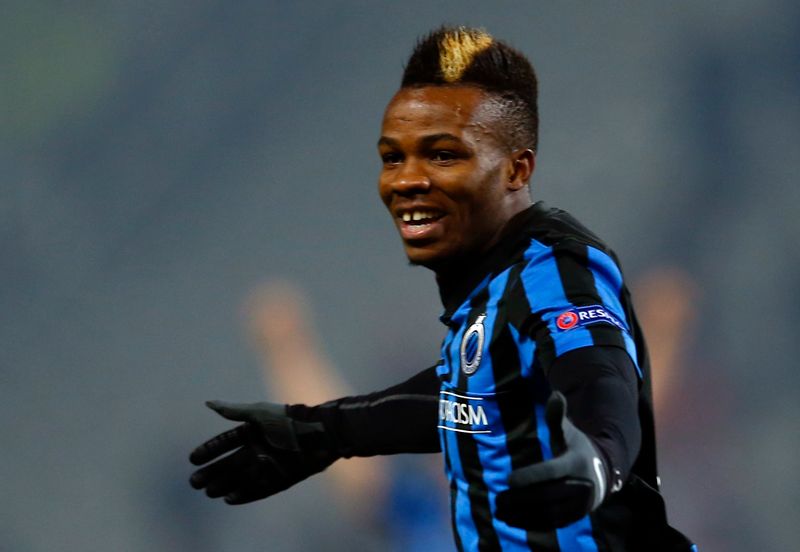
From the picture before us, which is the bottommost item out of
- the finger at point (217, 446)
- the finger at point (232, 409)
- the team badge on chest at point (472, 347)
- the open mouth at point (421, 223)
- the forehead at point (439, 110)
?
the finger at point (217, 446)

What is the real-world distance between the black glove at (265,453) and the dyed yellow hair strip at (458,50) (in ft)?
2.72

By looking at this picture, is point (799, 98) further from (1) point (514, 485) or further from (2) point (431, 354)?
(1) point (514, 485)

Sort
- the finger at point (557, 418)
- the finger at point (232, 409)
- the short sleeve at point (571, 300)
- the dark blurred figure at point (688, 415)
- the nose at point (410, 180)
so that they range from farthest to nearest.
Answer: the dark blurred figure at point (688, 415) → the finger at point (232, 409) → the nose at point (410, 180) → the short sleeve at point (571, 300) → the finger at point (557, 418)

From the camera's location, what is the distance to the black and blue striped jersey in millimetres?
1472

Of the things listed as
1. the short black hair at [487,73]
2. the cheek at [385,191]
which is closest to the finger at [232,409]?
the cheek at [385,191]

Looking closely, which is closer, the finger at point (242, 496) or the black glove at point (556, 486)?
the black glove at point (556, 486)

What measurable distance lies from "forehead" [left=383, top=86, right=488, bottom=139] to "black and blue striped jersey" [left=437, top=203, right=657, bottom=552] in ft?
0.56

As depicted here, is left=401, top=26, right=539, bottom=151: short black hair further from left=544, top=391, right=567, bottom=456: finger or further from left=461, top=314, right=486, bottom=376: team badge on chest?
left=544, top=391, right=567, bottom=456: finger

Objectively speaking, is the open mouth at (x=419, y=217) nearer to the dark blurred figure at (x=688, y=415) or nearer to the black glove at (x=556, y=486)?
the black glove at (x=556, y=486)

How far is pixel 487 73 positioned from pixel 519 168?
0.15 metres

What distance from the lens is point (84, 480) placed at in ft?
11.8

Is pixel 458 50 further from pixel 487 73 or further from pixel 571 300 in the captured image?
pixel 571 300

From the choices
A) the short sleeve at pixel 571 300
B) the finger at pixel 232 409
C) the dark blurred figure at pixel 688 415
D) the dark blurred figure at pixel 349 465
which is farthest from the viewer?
the dark blurred figure at pixel 688 415

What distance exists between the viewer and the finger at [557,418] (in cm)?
112
